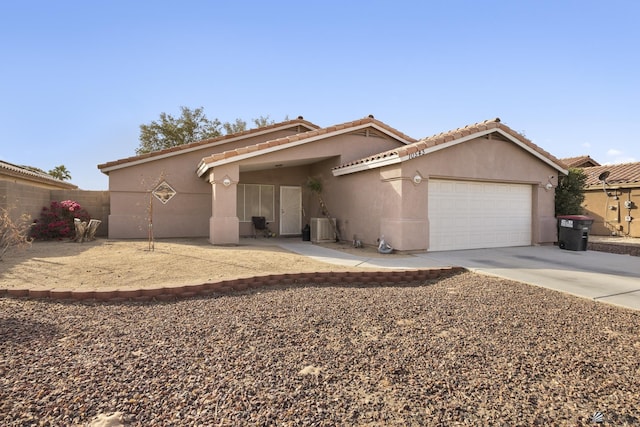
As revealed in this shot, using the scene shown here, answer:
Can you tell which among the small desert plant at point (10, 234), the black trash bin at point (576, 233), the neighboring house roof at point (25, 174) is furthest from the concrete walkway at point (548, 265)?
the neighboring house roof at point (25, 174)

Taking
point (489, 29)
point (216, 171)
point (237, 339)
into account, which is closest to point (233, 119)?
point (216, 171)

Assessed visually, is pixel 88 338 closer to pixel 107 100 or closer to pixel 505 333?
pixel 505 333

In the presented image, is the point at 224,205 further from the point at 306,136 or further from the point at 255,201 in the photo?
the point at 255,201

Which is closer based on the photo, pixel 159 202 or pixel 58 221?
pixel 58 221

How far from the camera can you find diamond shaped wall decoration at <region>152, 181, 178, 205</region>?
1406 centimetres

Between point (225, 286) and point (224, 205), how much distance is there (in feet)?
20.3

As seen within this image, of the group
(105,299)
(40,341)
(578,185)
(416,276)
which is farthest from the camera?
(578,185)

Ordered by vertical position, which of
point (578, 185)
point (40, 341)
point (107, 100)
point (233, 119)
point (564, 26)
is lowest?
point (40, 341)

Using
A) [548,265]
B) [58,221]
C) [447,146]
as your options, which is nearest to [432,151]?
[447,146]

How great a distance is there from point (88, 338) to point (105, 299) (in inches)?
60.2

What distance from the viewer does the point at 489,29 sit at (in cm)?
1056

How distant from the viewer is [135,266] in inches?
284

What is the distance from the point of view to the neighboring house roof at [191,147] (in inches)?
529

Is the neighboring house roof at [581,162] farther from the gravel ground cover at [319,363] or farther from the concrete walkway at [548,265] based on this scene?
the gravel ground cover at [319,363]
